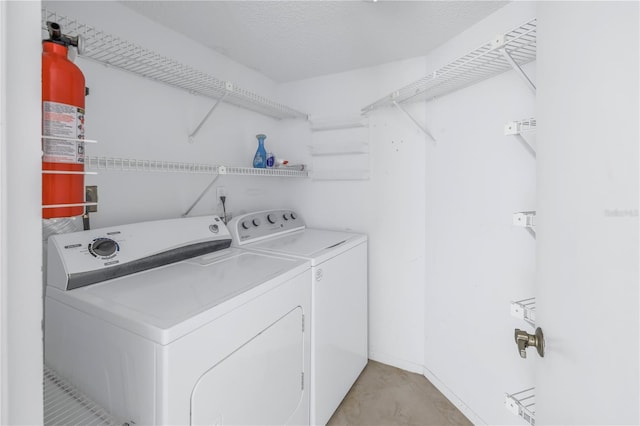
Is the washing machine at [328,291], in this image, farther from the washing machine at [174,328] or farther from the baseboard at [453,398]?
the baseboard at [453,398]

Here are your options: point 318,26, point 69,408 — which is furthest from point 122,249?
point 318,26

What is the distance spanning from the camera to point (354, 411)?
1970 mm

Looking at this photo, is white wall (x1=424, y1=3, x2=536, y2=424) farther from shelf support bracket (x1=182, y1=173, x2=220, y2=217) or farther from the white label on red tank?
the white label on red tank

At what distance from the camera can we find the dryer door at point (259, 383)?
1.00 meters

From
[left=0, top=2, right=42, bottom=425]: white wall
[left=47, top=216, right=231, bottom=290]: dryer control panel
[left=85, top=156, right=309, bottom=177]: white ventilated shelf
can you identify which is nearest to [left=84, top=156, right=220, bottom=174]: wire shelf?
[left=85, top=156, right=309, bottom=177]: white ventilated shelf

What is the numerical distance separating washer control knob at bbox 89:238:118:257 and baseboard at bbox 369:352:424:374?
2.20 m

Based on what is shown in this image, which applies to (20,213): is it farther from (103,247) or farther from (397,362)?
(397,362)

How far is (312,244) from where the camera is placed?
6.51 feet

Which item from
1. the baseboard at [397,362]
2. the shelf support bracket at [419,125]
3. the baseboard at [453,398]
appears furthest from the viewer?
the baseboard at [397,362]

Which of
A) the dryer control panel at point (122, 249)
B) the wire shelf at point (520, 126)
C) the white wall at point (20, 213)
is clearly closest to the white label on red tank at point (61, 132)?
the white wall at point (20, 213)

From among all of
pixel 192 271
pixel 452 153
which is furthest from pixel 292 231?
pixel 452 153

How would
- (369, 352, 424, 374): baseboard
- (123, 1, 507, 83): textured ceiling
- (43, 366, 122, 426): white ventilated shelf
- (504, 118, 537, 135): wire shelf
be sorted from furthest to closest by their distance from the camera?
(369, 352, 424, 374): baseboard
(123, 1, 507, 83): textured ceiling
(504, 118, 537, 135): wire shelf
(43, 366, 122, 426): white ventilated shelf

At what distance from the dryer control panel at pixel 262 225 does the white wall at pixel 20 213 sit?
1.49 metres

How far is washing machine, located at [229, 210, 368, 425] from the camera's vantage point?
1663 mm
